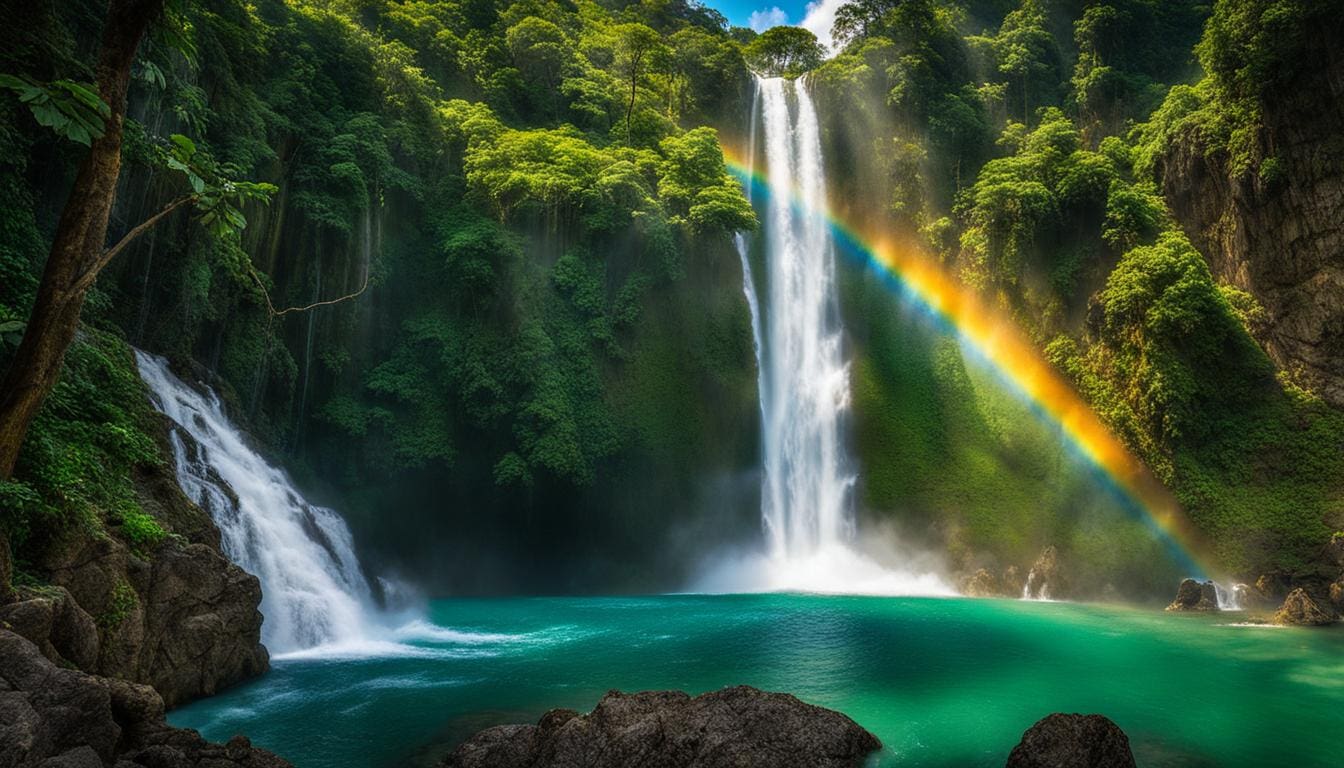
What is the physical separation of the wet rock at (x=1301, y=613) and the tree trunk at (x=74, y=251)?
22556mm

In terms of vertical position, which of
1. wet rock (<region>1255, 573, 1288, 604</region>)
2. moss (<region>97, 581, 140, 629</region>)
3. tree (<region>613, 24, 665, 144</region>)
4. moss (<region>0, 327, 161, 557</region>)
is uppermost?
tree (<region>613, 24, 665, 144</region>)

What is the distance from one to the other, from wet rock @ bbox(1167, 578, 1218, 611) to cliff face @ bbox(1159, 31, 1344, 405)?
614 centimetres

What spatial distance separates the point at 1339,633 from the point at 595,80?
28.4 m

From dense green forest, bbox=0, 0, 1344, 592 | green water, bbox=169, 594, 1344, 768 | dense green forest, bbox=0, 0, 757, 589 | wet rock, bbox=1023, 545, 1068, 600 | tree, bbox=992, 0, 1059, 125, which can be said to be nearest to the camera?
green water, bbox=169, 594, 1344, 768

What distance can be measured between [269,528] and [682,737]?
410 inches

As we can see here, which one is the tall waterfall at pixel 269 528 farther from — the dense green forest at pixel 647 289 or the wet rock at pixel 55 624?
the wet rock at pixel 55 624

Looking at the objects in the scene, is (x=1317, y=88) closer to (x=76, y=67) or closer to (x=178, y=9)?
(x=178, y=9)

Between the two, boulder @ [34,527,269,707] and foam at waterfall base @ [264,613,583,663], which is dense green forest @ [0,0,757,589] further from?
boulder @ [34,527,269,707]

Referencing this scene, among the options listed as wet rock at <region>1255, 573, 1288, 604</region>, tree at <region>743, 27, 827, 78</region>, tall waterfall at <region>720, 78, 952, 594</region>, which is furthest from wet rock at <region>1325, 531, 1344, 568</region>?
tree at <region>743, 27, 827, 78</region>

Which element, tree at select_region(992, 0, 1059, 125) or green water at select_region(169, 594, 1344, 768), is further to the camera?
tree at select_region(992, 0, 1059, 125)

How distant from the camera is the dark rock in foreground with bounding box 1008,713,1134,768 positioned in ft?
22.6

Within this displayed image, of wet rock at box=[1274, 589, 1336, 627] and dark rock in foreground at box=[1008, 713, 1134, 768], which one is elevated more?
wet rock at box=[1274, 589, 1336, 627]

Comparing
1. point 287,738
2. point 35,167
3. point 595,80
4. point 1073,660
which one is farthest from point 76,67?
point 595,80

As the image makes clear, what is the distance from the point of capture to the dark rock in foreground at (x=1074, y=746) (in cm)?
688
